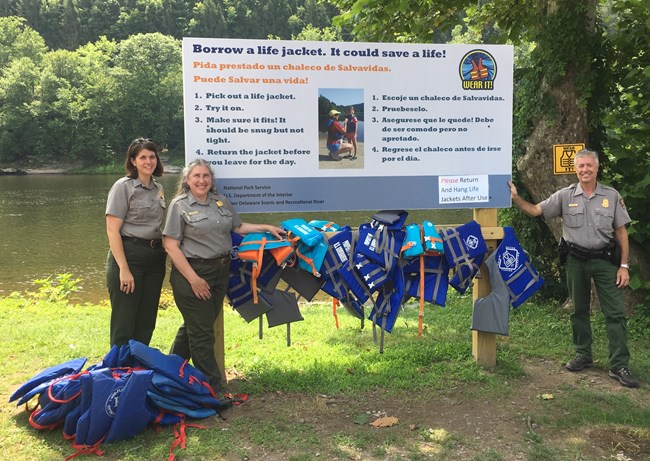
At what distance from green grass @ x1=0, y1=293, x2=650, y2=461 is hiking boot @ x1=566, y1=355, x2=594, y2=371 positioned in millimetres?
216

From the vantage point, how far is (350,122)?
15.6 ft

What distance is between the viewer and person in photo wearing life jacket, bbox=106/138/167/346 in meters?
4.16

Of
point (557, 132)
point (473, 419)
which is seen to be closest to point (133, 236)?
point (473, 419)

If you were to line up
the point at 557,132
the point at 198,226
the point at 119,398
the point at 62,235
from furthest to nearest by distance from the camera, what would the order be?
the point at 62,235 < the point at 557,132 < the point at 198,226 < the point at 119,398

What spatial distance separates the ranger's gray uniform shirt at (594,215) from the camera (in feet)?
15.5

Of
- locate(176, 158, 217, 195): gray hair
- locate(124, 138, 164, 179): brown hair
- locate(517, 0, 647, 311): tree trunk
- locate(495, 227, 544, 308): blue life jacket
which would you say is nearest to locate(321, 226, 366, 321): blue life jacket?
locate(176, 158, 217, 195): gray hair

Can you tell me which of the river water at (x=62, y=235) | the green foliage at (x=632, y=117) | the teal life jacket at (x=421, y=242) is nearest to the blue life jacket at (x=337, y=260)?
the teal life jacket at (x=421, y=242)

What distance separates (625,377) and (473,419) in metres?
1.49

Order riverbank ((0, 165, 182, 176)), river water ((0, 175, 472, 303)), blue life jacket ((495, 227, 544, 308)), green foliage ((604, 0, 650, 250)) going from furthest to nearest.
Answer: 1. riverbank ((0, 165, 182, 176))
2. river water ((0, 175, 472, 303))
3. green foliage ((604, 0, 650, 250))
4. blue life jacket ((495, 227, 544, 308))

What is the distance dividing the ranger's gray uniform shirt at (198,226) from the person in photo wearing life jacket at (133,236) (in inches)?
7.9

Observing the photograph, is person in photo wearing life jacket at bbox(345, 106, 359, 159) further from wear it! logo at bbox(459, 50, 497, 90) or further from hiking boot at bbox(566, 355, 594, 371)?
hiking boot at bbox(566, 355, 594, 371)

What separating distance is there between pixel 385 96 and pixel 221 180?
1520 mm

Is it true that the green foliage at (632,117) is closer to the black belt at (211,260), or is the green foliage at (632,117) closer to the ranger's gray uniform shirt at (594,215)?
the ranger's gray uniform shirt at (594,215)

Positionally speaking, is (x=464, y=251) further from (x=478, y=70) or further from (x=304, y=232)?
(x=478, y=70)
